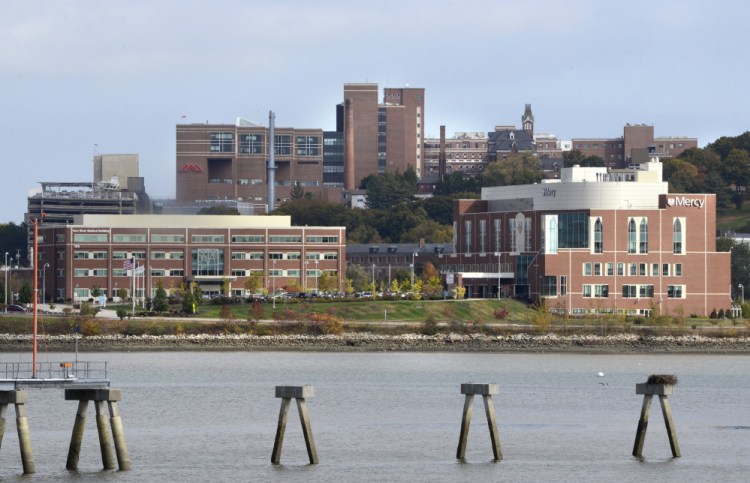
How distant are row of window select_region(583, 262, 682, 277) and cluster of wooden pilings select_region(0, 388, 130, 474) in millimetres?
133032

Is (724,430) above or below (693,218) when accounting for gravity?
below

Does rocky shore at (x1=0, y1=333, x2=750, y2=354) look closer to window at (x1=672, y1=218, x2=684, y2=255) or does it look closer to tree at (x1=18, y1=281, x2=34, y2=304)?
window at (x1=672, y1=218, x2=684, y2=255)

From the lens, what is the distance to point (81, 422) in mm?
65062

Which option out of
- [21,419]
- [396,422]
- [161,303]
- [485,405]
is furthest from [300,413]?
[161,303]

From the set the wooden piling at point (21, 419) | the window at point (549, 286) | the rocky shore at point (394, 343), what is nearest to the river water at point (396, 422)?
the wooden piling at point (21, 419)

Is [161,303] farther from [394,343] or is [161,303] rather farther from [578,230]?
[578,230]

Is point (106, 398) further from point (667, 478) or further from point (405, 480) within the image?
point (667, 478)

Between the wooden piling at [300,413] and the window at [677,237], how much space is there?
132 m

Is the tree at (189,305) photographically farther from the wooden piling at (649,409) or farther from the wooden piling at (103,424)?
the wooden piling at (103,424)

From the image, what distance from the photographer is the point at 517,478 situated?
68.4 m

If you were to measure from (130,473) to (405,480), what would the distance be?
1083cm

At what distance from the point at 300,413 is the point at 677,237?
449 feet

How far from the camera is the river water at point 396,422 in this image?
230 ft

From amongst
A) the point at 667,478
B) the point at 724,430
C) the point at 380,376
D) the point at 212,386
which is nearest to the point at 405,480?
the point at 667,478
